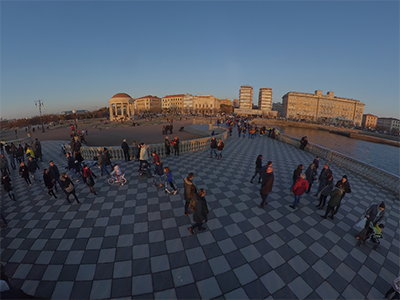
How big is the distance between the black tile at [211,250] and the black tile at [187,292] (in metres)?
0.85

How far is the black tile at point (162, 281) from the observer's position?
11.9ft

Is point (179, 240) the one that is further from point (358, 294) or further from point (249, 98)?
point (249, 98)

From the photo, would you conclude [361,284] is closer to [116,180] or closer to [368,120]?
[116,180]

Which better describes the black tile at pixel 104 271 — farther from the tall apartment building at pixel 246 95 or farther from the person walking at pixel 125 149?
the tall apartment building at pixel 246 95

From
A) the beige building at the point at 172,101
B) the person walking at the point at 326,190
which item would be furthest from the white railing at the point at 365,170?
the beige building at the point at 172,101

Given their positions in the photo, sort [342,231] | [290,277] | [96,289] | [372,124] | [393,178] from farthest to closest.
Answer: [372,124] → [393,178] → [342,231] → [290,277] → [96,289]

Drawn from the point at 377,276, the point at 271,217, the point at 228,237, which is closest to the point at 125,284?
the point at 228,237

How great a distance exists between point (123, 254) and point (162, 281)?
1349mm

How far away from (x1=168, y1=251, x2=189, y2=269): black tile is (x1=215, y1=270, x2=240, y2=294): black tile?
0.87 metres

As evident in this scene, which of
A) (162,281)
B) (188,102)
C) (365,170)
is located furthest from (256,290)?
(188,102)

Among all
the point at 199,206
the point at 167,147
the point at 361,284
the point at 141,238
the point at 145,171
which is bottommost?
the point at 361,284

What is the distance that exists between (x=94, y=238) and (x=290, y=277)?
5.28 meters

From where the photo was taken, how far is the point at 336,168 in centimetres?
1194

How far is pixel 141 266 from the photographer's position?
13.4ft
